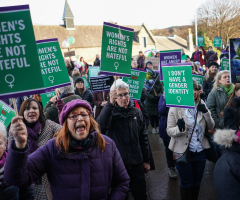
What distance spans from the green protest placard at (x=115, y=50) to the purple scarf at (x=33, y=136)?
126cm

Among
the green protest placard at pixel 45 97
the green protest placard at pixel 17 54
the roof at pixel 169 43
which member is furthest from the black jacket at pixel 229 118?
the roof at pixel 169 43

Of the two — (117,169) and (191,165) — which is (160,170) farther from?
(117,169)

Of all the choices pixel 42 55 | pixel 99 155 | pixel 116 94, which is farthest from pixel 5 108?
pixel 99 155

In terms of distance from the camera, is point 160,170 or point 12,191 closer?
point 12,191

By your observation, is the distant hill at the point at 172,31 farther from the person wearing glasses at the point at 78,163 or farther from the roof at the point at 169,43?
the person wearing glasses at the point at 78,163

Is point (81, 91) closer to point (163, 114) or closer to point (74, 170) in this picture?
point (163, 114)

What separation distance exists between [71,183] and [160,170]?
3.53 m

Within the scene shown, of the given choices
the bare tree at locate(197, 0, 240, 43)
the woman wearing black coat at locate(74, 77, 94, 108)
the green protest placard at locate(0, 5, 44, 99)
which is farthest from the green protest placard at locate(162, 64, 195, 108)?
the bare tree at locate(197, 0, 240, 43)

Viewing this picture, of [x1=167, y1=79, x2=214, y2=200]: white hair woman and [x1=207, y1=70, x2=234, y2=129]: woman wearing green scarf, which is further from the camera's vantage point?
[x1=207, y1=70, x2=234, y2=129]: woman wearing green scarf

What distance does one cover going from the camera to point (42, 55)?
443cm

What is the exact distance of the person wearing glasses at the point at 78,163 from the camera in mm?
1909

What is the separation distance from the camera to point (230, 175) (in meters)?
2.01

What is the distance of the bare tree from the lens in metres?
26.7

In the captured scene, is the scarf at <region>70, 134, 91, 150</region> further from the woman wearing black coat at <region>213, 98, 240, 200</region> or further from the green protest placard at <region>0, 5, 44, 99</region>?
the woman wearing black coat at <region>213, 98, 240, 200</region>
